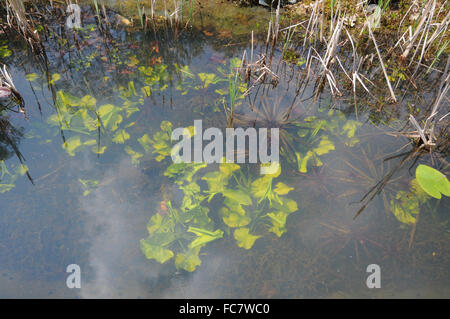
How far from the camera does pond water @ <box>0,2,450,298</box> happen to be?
5.17ft

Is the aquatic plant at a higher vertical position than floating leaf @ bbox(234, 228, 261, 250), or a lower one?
higher

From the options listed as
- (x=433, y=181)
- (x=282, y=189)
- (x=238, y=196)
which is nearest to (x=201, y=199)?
(x=238, y=196)

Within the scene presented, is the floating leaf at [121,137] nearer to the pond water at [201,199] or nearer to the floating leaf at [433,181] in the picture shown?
the pond water at [201,199]

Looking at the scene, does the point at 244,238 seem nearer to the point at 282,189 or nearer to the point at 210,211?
the point at 210,211

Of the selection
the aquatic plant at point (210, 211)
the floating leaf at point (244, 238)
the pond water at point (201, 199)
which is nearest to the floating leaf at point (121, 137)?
the pond water at point (201, 199)

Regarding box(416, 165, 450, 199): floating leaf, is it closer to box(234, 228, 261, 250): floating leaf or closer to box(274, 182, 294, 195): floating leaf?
box(274, 182, 294, 195): floating leaf

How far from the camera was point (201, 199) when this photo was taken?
6.10 ft

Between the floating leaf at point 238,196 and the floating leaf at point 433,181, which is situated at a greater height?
the floating leaf at point 433,181

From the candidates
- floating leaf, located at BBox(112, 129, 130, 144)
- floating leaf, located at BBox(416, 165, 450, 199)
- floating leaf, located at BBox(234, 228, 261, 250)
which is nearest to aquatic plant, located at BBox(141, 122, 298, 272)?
floating leaf, located at BBox(234, 228, 261, 250)

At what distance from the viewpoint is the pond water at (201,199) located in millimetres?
1577
